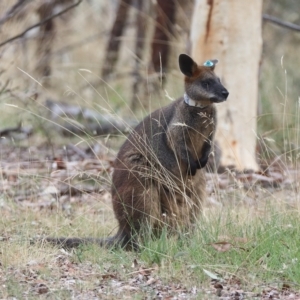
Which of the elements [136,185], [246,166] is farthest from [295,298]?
[246,166]

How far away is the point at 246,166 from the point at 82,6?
896 cm


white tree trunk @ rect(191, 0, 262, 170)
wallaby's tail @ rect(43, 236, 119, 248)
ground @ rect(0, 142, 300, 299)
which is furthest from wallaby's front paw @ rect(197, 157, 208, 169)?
white tree trunk @ rect(191, 0, 262, 170)

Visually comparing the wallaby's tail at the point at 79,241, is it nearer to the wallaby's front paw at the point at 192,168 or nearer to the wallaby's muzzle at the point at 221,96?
the wallaby's front paw at the point at 192,168

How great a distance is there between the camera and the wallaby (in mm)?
5824

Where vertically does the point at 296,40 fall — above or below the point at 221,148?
above

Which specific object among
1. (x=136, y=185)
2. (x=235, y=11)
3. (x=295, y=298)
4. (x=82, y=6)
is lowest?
(x=295, y=298)

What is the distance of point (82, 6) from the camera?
16797 millimetres

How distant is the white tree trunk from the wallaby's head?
2.62m

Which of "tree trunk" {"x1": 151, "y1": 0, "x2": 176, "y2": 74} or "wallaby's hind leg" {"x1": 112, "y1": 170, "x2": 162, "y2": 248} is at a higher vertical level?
"tree trunk" {"x1": 151, "y1": 0, "x2": 176, "y2": 74}

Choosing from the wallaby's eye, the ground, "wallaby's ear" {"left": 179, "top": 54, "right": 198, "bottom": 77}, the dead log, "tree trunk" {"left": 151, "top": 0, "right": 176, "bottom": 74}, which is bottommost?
the ground

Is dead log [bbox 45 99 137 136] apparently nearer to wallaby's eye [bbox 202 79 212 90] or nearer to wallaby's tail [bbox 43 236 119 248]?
wallaby's eye [bbox 202 79 212 90]

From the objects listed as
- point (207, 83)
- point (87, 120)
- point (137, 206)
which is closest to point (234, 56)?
point (87, 120)

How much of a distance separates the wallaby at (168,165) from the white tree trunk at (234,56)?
2660mm

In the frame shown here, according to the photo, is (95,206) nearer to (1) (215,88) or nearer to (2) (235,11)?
(1) (215,88)
